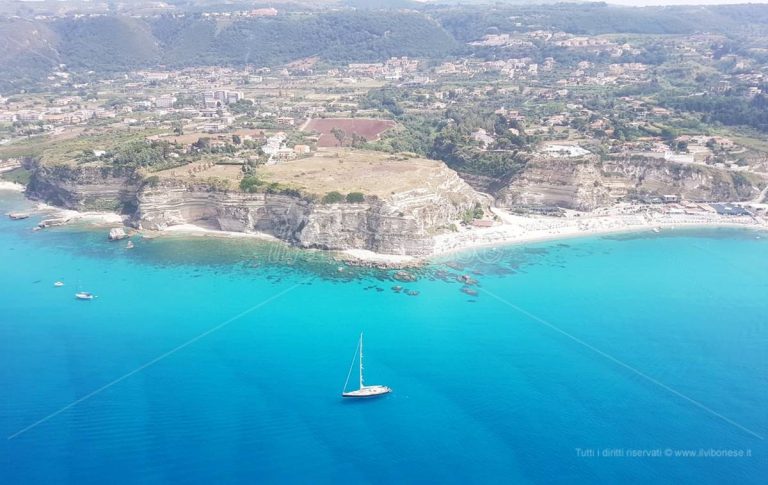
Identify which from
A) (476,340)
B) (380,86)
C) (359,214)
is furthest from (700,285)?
(380,86)

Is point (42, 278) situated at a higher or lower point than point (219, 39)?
lower

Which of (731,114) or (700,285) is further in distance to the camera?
(731,114)

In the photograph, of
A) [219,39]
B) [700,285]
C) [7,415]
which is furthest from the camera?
[219,39]

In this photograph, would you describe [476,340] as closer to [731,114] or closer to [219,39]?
[731,114]

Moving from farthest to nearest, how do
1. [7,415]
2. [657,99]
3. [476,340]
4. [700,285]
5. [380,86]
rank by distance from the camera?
[380,86] → [657,99] → [700,285] → [476,340] → [7,415]

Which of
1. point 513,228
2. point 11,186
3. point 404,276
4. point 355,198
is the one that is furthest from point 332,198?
point 11,186

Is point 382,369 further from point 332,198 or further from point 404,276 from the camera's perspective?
point 332,198
